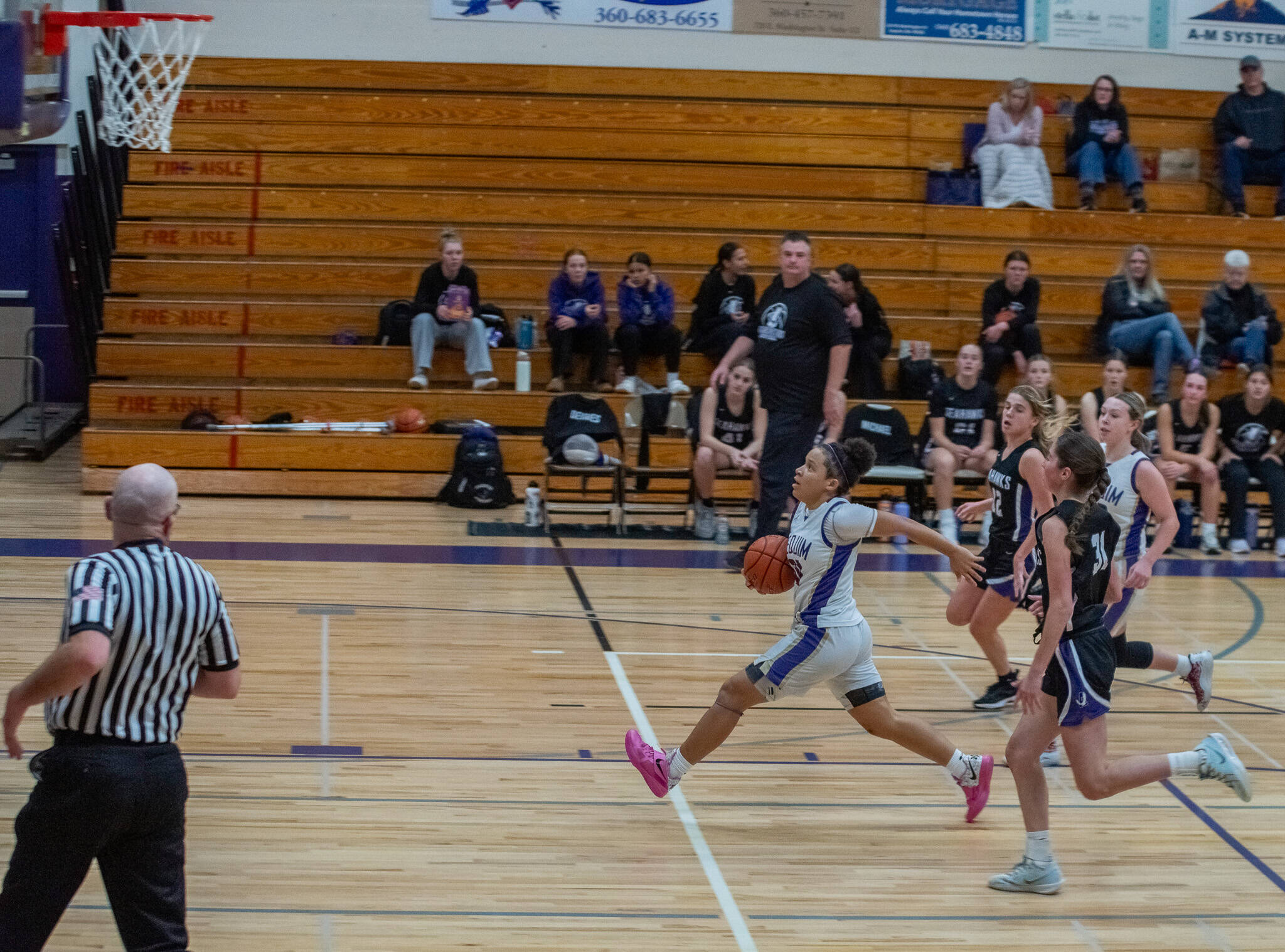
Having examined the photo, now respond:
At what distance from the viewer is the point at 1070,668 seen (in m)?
4.73

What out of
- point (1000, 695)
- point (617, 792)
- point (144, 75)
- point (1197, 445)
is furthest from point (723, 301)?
point (617, 792)

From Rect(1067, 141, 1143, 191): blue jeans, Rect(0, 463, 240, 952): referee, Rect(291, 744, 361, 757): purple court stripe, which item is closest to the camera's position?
Rect(0, 463, 240, 952): referee

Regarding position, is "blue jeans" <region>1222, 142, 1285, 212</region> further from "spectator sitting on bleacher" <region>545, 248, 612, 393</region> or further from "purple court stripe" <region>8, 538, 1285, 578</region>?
"spectator sitting on bleacher" <region>545, 248, 612, 393</region>

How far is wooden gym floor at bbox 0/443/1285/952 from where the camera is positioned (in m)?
4.46

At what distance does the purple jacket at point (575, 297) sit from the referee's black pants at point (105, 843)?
9.26 m

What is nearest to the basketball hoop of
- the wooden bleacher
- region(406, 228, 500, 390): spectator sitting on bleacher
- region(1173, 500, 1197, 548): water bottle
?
the wooden bleacher

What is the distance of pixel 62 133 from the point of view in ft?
47.5

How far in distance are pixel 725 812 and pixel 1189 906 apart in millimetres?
1602

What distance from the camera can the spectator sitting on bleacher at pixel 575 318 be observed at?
1239 centimetres

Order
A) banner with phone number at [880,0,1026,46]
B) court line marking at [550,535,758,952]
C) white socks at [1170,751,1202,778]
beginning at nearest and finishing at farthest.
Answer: court line marking at [550,535,758,952] → white socks at [1170,751,1202,778] → banner with phone number at [880,0,1026,46]

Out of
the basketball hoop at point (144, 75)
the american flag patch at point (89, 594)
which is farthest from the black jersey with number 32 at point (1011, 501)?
the basketball hoop at point (144, 75)

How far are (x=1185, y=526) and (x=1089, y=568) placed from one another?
7.24 meters

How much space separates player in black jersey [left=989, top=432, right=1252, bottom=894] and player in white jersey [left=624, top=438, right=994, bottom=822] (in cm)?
36

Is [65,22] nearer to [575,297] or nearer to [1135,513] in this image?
[1135,513]
